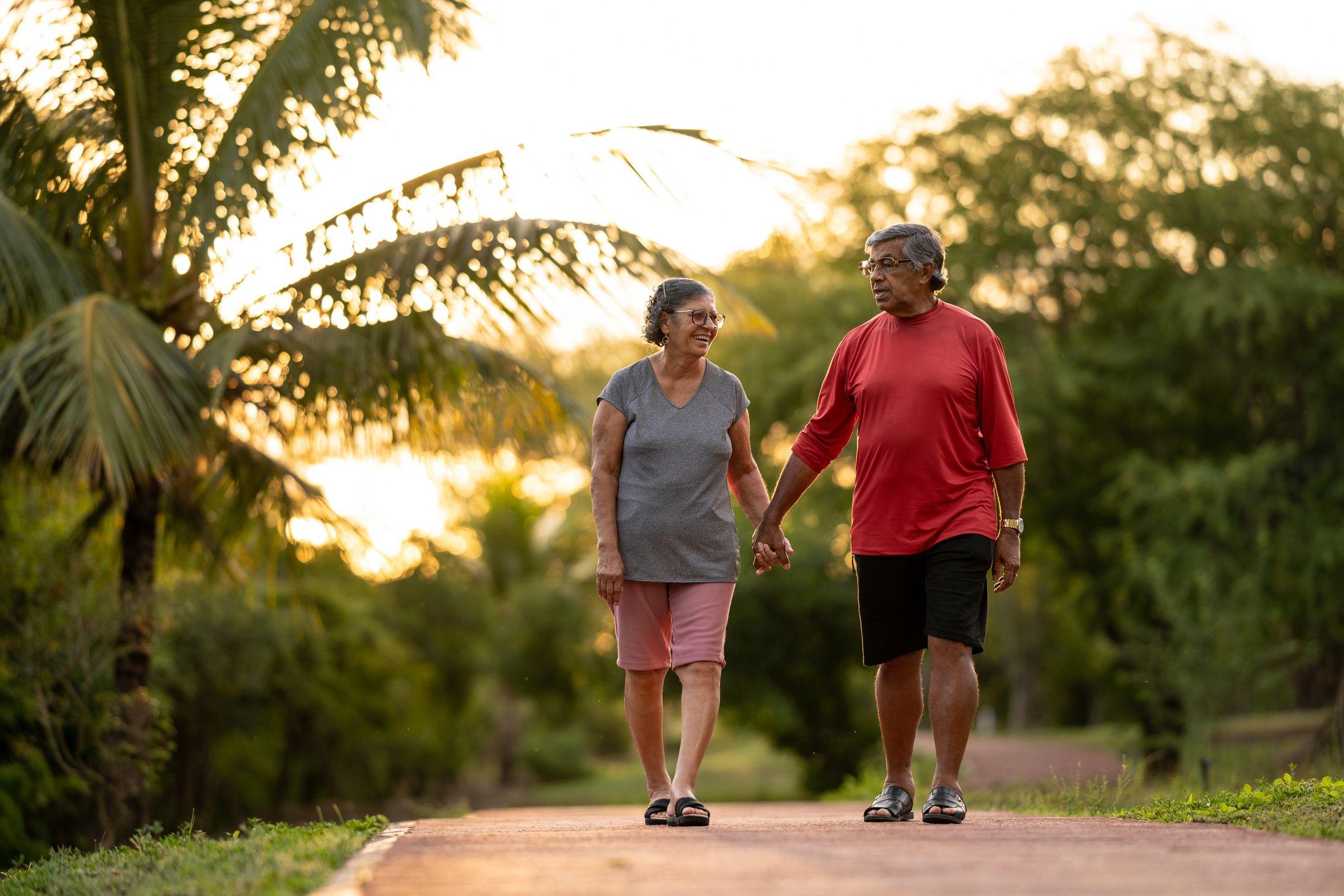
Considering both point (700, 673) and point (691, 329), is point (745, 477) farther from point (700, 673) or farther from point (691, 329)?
point (700, 673)

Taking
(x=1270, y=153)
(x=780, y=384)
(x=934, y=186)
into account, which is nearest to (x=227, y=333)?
(x=780, y=384)

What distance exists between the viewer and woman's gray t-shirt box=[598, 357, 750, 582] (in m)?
5.36

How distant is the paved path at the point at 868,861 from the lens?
3.34 meters

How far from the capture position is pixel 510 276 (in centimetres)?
911

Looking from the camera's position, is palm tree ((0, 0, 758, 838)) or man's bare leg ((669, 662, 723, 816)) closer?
man's bare leg ((669, 662, 723, 816))

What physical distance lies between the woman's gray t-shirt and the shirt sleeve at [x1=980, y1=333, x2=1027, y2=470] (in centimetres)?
98

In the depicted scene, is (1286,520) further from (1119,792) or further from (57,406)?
(57,406)

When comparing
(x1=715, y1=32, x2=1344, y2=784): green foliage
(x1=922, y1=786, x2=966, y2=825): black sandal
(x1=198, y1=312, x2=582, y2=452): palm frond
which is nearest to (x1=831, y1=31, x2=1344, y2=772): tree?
(x1=715, y1=32, x2=1344, y2=784): green foliage

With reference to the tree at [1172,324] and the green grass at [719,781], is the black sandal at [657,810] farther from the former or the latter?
the tree at [1172,324]

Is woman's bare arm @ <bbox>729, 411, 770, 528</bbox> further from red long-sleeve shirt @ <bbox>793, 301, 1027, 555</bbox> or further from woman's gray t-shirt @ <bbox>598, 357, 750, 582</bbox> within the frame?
red long-sleeve shirt @ <bbox>793, 301, 1027, 555</bbox>

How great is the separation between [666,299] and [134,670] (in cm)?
660

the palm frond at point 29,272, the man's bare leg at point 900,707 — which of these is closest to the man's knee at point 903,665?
the man's bare leg at point 900,707

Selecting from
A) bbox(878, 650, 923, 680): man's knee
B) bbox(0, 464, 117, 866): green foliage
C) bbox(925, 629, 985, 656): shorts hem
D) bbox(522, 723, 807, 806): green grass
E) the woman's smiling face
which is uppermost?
the woman's smiling face

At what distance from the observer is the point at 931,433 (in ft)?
17.5
